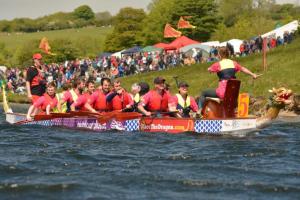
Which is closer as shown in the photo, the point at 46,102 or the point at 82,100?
the point at 82,100

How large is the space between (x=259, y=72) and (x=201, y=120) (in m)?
20.5

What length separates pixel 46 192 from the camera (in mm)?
10312

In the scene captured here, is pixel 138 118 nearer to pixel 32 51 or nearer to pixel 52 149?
pixel 52 149

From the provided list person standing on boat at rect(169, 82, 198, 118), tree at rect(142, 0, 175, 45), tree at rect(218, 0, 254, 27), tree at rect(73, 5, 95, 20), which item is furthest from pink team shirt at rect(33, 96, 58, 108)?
tree at rect(73, 5, 95, 20)

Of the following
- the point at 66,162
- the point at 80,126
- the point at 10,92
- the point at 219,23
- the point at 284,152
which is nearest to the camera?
the point at 66,162

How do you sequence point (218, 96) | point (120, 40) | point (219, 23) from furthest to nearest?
1. point (120, 40)
2. point (219, 23)
3. point (218, 96)

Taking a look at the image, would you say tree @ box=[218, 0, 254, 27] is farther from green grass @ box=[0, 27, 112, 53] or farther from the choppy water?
the choppy water

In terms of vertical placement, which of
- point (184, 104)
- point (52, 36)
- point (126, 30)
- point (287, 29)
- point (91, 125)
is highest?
point (52, 36)

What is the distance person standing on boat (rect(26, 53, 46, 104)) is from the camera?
2212cm

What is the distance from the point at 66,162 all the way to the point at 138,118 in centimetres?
603

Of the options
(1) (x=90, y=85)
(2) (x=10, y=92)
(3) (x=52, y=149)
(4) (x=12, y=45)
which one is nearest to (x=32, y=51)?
(4) (x=12, y=45)

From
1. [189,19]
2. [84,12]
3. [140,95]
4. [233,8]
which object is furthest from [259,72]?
[84,12]

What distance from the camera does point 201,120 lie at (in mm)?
17391

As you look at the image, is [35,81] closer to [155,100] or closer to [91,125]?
[91,125]
